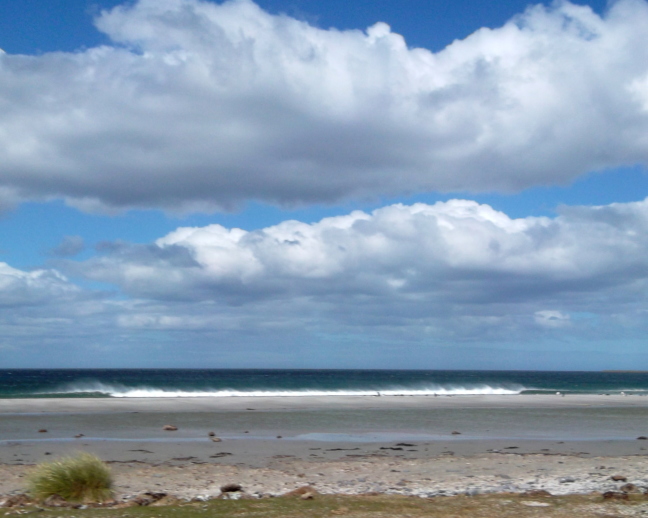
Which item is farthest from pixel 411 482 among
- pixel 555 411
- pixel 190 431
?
pixel 555 411

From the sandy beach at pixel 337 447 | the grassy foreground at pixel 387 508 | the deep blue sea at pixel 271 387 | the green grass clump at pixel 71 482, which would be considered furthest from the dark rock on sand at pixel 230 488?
the deep blue sea at pixel 271 387

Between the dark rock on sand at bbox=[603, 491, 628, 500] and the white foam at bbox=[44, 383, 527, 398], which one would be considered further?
the white foam at bbox=[44, 383, 527, 398]

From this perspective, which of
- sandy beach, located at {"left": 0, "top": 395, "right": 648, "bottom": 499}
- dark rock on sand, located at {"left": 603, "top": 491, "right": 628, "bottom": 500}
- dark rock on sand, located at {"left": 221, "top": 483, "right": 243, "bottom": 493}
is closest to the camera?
dark rock on sand, located at {"left": 603, "top": 491, "right": 628, "bottom": 500}

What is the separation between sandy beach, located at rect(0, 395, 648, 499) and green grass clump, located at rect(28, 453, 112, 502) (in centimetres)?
77

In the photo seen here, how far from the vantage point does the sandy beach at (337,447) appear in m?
13.5

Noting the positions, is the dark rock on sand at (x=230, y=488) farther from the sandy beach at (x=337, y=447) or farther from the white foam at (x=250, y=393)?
the white foam at (x=250, y=393)

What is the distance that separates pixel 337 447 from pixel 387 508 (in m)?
9.49

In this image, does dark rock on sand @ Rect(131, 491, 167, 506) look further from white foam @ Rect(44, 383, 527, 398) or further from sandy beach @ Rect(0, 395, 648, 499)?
white foam @ Rect(44, 383, 527, 398)

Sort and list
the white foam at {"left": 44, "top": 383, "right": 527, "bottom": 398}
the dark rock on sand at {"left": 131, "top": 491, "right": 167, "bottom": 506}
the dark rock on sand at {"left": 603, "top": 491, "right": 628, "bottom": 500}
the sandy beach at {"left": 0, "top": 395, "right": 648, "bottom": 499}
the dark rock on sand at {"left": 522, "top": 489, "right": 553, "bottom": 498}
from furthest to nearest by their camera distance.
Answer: the white foam at {"left": 44, "top": 383, "right": 527, "bottom": 398}
the sandy beach at {"left": 0, "top": 395, "right": 648, "bottom": 499}
the dark rock on sand at {"left": 522, "top": 489, "right": 553, "bottom": 498}
the dark rock on sand at {"left": 603, "top": 491, "right": 628, "bottom": 500}
the dark rock on sand at {"left": 131, "top": 491, "right": 167, "bottom": 506}

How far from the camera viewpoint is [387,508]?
10.3 meters

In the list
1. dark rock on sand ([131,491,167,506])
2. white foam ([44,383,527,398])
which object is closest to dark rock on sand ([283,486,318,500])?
dark rock on sand ([131,491,167,506])

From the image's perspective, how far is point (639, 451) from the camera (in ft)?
63.1

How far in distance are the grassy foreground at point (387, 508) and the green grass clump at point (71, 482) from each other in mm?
866

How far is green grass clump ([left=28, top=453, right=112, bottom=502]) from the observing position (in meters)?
11.2
